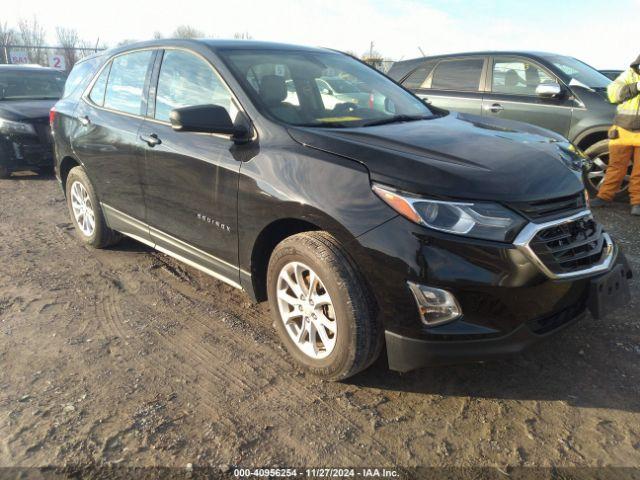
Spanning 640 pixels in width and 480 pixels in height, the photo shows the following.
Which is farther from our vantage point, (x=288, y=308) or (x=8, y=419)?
(x=288, y=308)

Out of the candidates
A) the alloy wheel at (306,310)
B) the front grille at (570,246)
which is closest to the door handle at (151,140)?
the alloy wheel at (306,310)

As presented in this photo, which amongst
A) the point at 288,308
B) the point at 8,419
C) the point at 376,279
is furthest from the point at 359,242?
the point at 8,419

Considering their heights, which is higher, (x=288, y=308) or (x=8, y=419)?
(x=288, y=308)

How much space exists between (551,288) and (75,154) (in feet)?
13.2

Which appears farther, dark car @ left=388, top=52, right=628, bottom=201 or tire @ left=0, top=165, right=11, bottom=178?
tire @ left=0, top=165, right=11, bottom=178

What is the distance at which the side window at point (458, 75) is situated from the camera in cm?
Answer: 668

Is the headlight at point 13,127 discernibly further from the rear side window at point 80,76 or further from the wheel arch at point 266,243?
the wheel arch at point 266,243

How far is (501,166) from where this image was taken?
2.38 m

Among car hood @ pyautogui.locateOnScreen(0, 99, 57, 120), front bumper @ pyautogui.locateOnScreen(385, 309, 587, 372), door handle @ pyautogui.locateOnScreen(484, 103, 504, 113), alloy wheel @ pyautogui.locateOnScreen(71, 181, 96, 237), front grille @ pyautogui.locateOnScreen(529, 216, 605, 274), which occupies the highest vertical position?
door handle @ pyautogui.locateOnScreen(484, 103, 504, 113)

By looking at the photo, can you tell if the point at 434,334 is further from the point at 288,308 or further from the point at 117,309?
the point at 117,309

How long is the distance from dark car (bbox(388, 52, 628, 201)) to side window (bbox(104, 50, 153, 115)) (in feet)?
14.1

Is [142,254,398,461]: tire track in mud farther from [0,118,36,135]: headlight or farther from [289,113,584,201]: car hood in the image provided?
[0,118,36,135]: headlight

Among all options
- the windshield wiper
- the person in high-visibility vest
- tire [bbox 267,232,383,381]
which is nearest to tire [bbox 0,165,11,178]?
tire [bbox 267,232,383,381]

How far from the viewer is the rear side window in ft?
14.8
